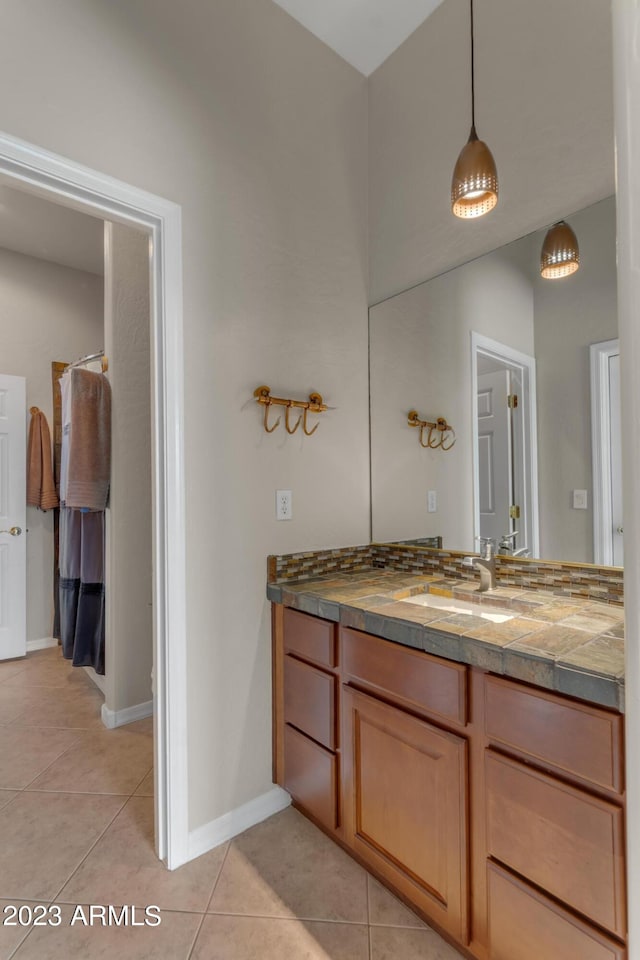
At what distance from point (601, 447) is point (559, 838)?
41.3 inches

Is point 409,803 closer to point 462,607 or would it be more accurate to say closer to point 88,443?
point 462,607

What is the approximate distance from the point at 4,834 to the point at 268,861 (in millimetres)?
957

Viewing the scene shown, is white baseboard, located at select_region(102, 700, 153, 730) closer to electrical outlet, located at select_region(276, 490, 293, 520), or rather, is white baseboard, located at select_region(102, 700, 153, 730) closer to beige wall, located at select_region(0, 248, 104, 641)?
beige wall, located at select_region(0, 248, 104, 641)

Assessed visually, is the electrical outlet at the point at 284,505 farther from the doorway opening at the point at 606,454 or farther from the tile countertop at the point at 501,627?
the doorway opening at the point at 606,454

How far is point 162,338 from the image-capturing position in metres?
1.56

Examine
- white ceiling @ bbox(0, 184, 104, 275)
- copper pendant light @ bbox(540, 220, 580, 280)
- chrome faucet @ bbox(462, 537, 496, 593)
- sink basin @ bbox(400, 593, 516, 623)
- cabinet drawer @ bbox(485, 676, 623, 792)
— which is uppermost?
white ceiling @ bbox(0, 184, 104, 275)

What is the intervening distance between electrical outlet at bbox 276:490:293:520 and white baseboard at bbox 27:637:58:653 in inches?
105

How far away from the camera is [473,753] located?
117cm

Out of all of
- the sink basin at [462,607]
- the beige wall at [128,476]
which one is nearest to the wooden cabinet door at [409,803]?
the sink basin at [462,607]

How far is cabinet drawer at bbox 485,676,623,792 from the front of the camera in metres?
0.93

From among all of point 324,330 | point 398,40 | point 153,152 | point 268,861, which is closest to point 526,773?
point 268,861

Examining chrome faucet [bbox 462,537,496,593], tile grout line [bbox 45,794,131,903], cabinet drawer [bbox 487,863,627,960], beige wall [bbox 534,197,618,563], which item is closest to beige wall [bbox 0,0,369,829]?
tile grout line [bbox 45,794,131,903]

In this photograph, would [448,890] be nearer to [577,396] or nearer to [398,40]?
[577,396]

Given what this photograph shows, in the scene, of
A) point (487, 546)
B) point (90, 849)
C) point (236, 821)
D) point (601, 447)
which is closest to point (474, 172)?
point (601, 447)
